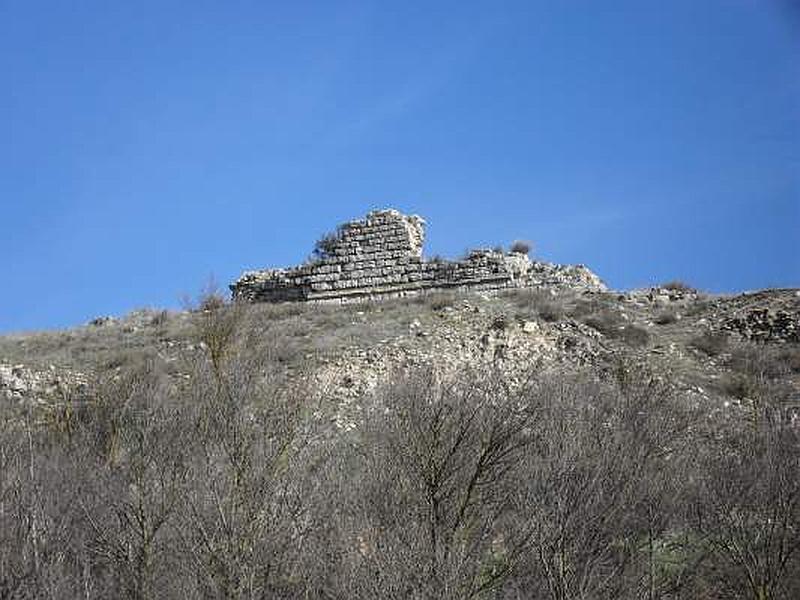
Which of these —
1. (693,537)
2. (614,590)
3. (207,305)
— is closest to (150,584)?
(614,590)

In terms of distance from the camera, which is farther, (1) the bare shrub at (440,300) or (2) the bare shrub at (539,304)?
(1) the bare shrub at (440,300)

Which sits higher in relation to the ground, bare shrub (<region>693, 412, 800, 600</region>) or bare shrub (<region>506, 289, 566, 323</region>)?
bare shrub (<region>506, 289, 566, 323</region>)

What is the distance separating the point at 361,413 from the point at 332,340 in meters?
5.10

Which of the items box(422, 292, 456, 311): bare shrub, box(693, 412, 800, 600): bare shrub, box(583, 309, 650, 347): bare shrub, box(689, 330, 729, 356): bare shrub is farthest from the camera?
box(422, 292, 456, 311): bare shrub

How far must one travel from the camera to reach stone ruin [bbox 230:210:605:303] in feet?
111

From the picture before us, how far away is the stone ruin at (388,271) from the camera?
1326 inches

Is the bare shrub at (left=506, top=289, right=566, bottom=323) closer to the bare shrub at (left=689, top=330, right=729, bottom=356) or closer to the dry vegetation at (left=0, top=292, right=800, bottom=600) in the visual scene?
the bare shrub at (left=689, top=330, right=729, bottom=356)

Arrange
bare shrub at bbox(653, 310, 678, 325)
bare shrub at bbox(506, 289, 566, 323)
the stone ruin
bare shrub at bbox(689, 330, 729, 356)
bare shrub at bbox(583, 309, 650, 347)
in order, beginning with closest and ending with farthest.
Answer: bare shrub at bbox(689, 330, 729, 356) → bare shrub at bbox(583, 309, 650, 347) → bare shrub at bbox(506, 289, 566, 323) → bare shrub at bbox(653, 310, 678, 325) → the stone ruin

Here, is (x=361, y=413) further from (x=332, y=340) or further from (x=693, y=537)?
(x=693, y=537)

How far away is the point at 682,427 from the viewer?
2117 centimetres

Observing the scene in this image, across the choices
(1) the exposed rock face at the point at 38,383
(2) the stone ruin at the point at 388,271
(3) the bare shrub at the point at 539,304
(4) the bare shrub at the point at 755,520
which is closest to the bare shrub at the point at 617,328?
(3) the bare shrub at the point at 539,304

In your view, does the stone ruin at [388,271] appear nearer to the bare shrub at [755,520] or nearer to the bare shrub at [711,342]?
the bare shrub at [711,342]

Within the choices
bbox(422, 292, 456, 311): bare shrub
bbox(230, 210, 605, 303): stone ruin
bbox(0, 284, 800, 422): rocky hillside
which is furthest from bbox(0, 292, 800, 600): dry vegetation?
bbox(230, 210, 605, 303): stone ruin

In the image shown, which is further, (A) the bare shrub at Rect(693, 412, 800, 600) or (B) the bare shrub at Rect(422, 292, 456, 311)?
(B) the bare shrub at Rect(422, 292, 456, 311)
